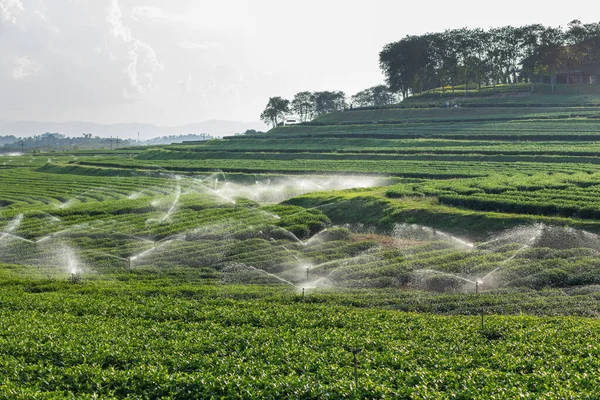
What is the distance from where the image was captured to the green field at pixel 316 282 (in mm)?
16953

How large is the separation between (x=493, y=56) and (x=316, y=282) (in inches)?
4605

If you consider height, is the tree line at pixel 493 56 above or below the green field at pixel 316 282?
above

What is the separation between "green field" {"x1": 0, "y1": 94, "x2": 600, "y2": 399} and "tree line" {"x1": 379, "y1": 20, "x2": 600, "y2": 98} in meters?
57.9

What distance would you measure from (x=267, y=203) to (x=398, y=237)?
2030 centimetres

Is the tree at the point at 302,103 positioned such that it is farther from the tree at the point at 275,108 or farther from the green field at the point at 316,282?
the green field at the point at 316,282

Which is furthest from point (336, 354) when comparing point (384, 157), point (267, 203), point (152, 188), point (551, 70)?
point (551, 70)

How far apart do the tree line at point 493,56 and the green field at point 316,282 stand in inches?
2279

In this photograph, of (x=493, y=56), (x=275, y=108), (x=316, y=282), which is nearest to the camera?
(x=316, y=282)

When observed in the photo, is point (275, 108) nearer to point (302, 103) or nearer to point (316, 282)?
point (302, 103)

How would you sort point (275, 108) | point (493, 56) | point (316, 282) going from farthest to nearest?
point (275, 108) < point (493, 56) < point (316, 282)

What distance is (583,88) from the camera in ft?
402

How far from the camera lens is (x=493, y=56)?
135 m

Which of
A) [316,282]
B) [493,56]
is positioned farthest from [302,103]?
[316,282]

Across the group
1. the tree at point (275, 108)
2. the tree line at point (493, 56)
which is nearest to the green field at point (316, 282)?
the tree line at point (493, 56)
